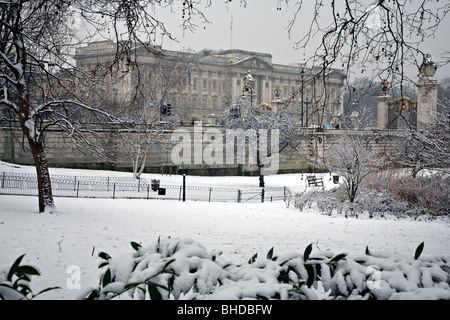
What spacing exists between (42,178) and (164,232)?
4725 millimetres

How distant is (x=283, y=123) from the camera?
3622 cm

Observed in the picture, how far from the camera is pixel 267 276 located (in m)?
3.34

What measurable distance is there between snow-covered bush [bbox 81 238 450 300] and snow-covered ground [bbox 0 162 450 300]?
12.8 ft

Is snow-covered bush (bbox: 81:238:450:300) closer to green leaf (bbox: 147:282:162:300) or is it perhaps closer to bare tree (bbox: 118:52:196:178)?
green leaf (bbox: 147:282:162:300)

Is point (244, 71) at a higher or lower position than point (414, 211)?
higher

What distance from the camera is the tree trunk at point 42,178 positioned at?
50.3ft

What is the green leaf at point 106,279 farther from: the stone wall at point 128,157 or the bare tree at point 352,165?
the stone wall at point 128,157

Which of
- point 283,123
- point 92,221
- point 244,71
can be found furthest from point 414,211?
point 244,71

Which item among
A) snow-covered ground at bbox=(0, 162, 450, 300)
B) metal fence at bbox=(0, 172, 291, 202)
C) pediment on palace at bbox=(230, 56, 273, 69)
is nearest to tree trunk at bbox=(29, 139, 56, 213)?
snow-covered ground at bbox=(0, 162, 450, 300)

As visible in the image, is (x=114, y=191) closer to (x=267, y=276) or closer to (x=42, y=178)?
(x=42, y=178)

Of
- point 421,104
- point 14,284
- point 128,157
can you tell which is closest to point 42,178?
point 14,284

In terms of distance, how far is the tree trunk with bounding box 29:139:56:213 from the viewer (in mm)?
15320
